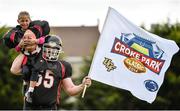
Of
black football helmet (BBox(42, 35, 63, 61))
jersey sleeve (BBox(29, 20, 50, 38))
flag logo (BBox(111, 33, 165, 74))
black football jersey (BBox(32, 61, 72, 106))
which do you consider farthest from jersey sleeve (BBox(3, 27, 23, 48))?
flag logo (BBox(111, 33, 165, 74))

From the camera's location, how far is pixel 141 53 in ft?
31.3

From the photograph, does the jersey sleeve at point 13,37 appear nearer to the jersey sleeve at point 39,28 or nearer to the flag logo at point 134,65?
the jersey sleeve at point 39,28

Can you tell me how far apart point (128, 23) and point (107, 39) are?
32cm

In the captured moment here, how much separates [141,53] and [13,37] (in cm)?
163

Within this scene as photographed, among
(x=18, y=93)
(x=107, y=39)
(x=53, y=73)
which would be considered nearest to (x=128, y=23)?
(x=107, y=39)

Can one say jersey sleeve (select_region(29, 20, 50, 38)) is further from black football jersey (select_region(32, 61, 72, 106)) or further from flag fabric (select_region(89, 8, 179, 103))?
flag fabric (select_region(89, 8, 179, 103))

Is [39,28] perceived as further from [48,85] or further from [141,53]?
[141,53]

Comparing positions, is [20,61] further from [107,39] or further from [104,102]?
[104,102]

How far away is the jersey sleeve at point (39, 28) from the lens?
29.4ft

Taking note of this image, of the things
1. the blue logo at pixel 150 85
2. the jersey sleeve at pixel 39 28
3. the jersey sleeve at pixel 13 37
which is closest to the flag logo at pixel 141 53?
the blue logo at pixel 150 85

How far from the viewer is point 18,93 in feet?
102

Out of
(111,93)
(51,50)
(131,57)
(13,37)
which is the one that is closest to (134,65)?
(131,57)

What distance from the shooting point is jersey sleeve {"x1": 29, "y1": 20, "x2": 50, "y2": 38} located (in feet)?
29.4

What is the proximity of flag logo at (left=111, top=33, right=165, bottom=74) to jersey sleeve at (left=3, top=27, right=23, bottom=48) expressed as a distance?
1268 mm
